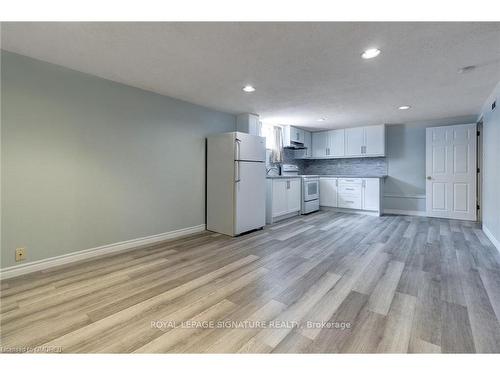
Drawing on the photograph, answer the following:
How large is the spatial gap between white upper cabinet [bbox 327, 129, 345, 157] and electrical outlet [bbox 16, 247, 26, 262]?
19.7 ft

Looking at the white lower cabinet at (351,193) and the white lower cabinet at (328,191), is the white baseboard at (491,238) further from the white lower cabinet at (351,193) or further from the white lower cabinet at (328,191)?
the white lower cabinet at (328,191)

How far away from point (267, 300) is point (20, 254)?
94.4 inches

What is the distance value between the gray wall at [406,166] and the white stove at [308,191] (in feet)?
5.44

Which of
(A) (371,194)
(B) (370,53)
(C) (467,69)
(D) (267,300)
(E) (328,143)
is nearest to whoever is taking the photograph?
(D) (267,300)

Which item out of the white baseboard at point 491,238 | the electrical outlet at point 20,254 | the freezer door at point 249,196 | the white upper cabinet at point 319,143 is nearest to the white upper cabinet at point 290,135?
the white upper cabinet at point 319,143

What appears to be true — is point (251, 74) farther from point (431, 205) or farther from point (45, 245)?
point (431, 205)

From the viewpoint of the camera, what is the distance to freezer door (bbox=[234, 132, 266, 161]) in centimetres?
362

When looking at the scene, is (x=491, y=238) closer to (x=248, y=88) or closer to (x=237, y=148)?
(x=237, y=148)

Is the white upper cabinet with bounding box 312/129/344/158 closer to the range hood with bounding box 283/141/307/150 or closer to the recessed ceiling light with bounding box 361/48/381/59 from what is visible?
the range hood with bounding box 283/141/307/150

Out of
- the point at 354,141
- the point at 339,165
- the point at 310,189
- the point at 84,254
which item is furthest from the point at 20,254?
the point at 339,165

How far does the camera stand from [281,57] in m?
2.24

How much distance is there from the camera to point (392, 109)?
4125mm
